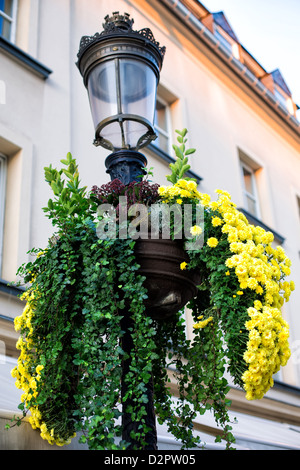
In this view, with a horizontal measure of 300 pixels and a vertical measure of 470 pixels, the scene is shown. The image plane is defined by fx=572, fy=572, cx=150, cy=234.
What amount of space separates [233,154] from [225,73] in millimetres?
2024

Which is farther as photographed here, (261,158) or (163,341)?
(261,158)

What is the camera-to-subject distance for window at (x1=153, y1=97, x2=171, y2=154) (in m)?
8.86

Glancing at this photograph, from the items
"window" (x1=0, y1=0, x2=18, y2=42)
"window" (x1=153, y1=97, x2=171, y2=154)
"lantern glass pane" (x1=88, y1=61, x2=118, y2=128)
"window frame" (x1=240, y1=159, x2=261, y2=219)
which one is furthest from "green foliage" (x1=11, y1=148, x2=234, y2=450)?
"window frame" (x1=240, y1=159, x2=261, y2=219)

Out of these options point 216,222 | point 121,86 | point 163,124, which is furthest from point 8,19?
point 216,222

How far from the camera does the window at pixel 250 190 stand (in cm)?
1092

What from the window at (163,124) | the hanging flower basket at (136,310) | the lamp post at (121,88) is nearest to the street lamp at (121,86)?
the lamp post at (121,88)

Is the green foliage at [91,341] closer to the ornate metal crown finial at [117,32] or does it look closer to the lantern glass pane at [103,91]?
the lantern glass pane at [103,91]

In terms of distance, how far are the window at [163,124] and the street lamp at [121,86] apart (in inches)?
218

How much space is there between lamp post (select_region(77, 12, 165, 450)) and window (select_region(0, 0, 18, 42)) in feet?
12.5

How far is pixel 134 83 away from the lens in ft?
10.4

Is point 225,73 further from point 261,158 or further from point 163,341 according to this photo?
point 163,341

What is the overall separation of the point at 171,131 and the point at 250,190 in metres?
2.83

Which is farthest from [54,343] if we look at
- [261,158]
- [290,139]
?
[290,139]
